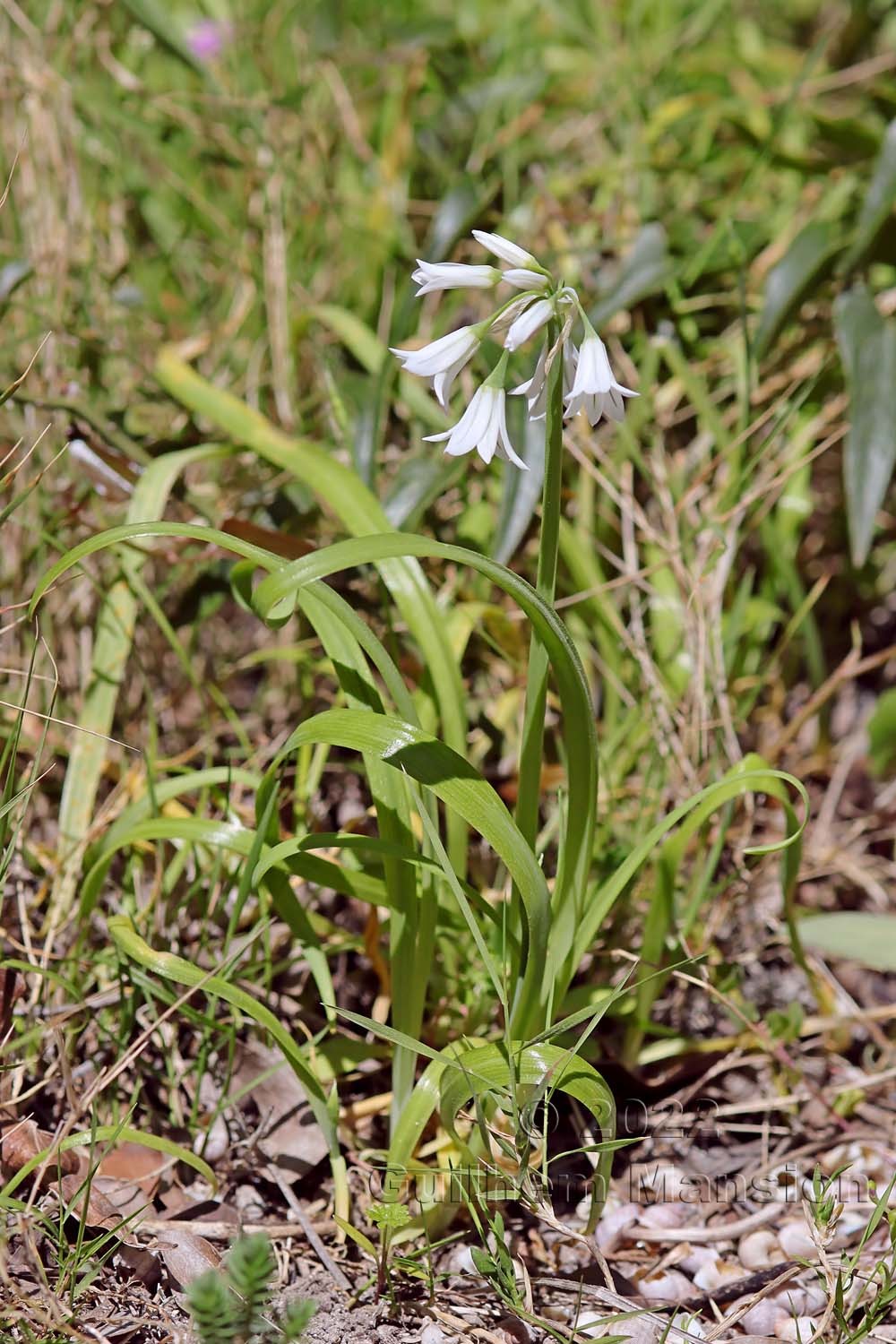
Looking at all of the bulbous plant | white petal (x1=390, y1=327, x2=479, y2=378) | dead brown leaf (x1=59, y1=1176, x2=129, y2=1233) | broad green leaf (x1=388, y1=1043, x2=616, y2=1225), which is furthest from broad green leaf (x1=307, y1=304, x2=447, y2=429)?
dead brown leaf (x1=59, y1=1176, x2=129, y2=1233)

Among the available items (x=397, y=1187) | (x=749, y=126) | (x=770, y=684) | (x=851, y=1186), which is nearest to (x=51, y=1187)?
(x=397, y=1187)

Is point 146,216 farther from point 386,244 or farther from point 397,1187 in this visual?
point 397,1187

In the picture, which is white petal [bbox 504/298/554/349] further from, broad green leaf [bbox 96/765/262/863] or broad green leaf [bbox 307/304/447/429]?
broad green leaf [bbox 307/304/447/429]

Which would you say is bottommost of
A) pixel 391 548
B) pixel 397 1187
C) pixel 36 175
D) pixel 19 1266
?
pixel 19 1266

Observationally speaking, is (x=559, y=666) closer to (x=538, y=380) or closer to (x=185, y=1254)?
(x=538, y=380)

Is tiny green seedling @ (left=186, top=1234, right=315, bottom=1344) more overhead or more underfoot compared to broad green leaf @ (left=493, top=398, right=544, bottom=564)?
more underfoot
